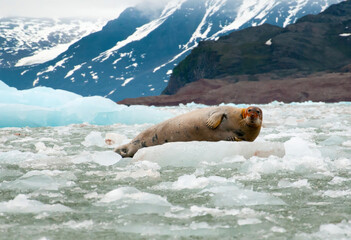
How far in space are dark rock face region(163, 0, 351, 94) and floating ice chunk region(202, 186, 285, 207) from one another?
61.6 m

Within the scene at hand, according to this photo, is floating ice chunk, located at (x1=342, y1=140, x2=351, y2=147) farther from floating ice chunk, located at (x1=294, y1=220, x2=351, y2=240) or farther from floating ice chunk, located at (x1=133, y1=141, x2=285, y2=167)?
floating ice chunk, located at (x1=294, y1=220, x2=351, y2=240)

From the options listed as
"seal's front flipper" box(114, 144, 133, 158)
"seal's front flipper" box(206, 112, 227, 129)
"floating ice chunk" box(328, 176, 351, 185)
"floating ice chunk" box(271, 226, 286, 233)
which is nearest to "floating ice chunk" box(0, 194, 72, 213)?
"floating ice chunk" box(271, 226, 286, 233)

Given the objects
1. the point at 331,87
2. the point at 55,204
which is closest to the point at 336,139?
the point at 55,204

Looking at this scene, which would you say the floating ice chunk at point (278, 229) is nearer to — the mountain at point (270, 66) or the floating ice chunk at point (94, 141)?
the floating ice chunk at point (94, 141)

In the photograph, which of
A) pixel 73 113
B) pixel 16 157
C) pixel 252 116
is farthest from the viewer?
pixel 73 113

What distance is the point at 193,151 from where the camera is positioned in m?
4.19

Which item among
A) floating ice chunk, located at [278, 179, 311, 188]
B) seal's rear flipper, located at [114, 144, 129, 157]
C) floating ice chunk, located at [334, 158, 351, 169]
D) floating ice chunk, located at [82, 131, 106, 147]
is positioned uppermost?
floating ice chunk, located at [82, 131, 106, 147]

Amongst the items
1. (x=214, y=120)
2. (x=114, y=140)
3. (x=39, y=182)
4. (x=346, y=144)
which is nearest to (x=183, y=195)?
(x=39, y=182)

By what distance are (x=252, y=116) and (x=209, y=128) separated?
0.55m

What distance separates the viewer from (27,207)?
2.35m

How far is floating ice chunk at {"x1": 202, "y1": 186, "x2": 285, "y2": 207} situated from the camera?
2.45m

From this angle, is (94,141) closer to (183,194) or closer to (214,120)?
(214,120)

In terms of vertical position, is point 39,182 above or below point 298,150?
below

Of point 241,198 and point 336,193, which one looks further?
point 336,193
